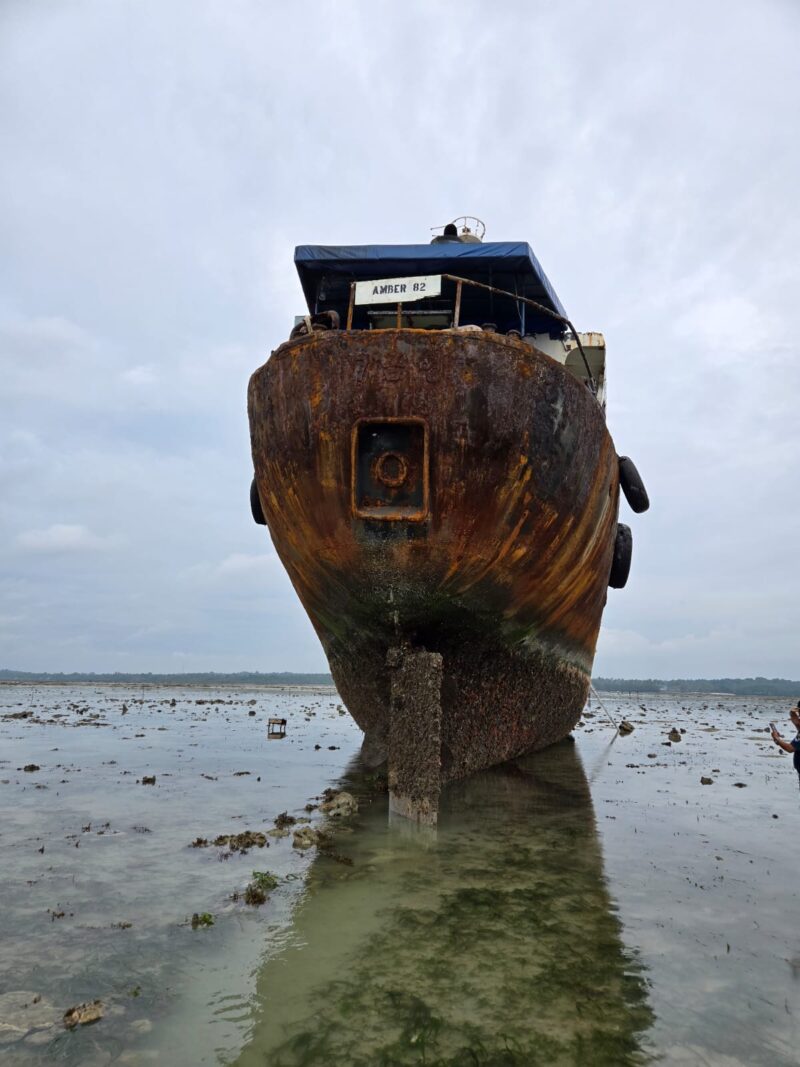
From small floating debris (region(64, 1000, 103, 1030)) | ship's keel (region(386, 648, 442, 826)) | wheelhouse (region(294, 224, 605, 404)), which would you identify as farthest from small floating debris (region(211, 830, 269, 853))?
wheelhouse (region(294, 224, 605, 404))

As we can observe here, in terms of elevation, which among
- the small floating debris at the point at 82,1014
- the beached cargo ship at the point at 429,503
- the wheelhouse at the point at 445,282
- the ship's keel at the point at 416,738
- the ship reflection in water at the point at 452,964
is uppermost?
the wheelhouse at the point at 445,282

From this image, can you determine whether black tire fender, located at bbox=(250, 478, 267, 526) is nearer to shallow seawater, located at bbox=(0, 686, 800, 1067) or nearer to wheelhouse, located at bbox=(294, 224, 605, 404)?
wheelhouse, located at bbox=(294, 224, 605, 404)

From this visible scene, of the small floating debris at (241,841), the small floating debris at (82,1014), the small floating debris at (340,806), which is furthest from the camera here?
the small floating debris at (340,806)

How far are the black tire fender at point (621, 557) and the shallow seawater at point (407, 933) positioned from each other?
4072 millimetres

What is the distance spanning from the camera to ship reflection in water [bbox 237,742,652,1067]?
109 inches

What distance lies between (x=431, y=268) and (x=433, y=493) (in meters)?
3.87

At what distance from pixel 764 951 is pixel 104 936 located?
3.84 m

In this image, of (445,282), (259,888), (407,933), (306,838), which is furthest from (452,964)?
(445,282)

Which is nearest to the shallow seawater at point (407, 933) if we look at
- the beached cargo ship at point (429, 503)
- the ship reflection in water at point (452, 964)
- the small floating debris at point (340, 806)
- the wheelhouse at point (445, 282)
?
the ship reflection in water at point (452, 964)

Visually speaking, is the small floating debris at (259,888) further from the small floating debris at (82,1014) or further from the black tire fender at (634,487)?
the black tire fender at (634,487)

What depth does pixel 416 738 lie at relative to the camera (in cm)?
622

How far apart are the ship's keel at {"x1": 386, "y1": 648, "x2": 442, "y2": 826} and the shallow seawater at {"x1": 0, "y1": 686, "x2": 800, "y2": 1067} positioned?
0.89 feet

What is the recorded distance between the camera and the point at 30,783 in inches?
353

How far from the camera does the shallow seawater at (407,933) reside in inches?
111
